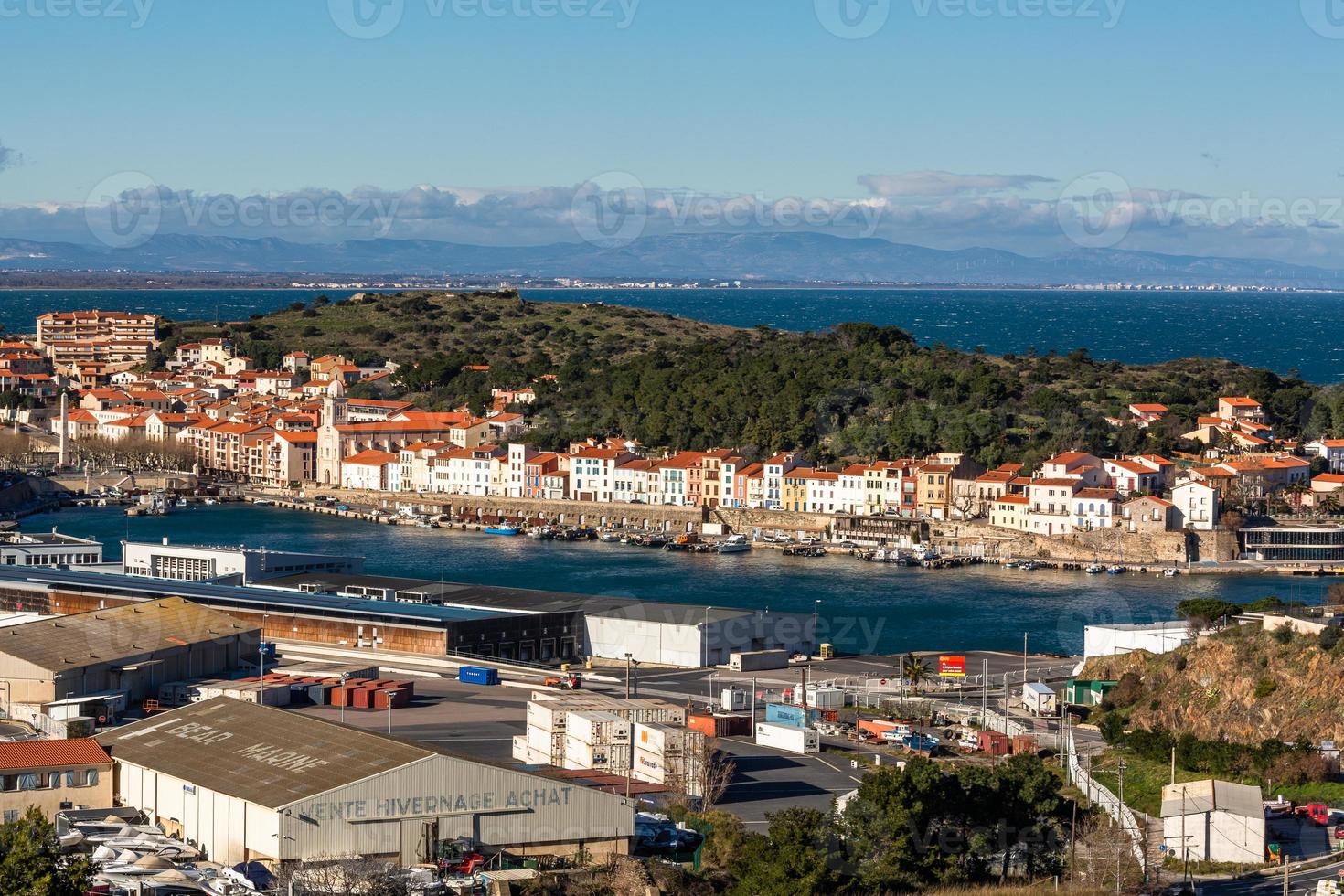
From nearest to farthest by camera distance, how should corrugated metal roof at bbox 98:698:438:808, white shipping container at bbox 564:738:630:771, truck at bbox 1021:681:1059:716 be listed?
1. corrugated metal roof at bbox 98:698:438:808
2. white shipping container at bbox 564:738:630:771
3. truck at bbox 1021:681:1059:716

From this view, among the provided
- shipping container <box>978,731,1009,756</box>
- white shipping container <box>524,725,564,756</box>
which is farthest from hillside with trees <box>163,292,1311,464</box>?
white shipping container <box>524,725,564,756</box>

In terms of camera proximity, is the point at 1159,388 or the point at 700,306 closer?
the point at 1159,388

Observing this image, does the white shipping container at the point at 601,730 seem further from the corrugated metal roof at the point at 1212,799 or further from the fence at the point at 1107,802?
the corrugated metal roof at the point at 1212,799

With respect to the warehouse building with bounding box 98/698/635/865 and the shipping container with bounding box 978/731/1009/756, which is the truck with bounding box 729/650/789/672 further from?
the warehouse building with bounding box 98/698/635/865

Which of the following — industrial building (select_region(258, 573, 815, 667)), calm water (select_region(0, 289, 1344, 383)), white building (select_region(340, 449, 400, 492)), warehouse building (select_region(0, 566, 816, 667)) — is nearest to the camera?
warehouse building (select_region(0, 566, 816, 667))

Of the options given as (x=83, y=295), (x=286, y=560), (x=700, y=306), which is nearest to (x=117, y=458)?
(x=286, y=560)

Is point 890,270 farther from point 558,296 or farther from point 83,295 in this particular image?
point 83,295

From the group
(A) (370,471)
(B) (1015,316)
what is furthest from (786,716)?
(B) (1015,316)
